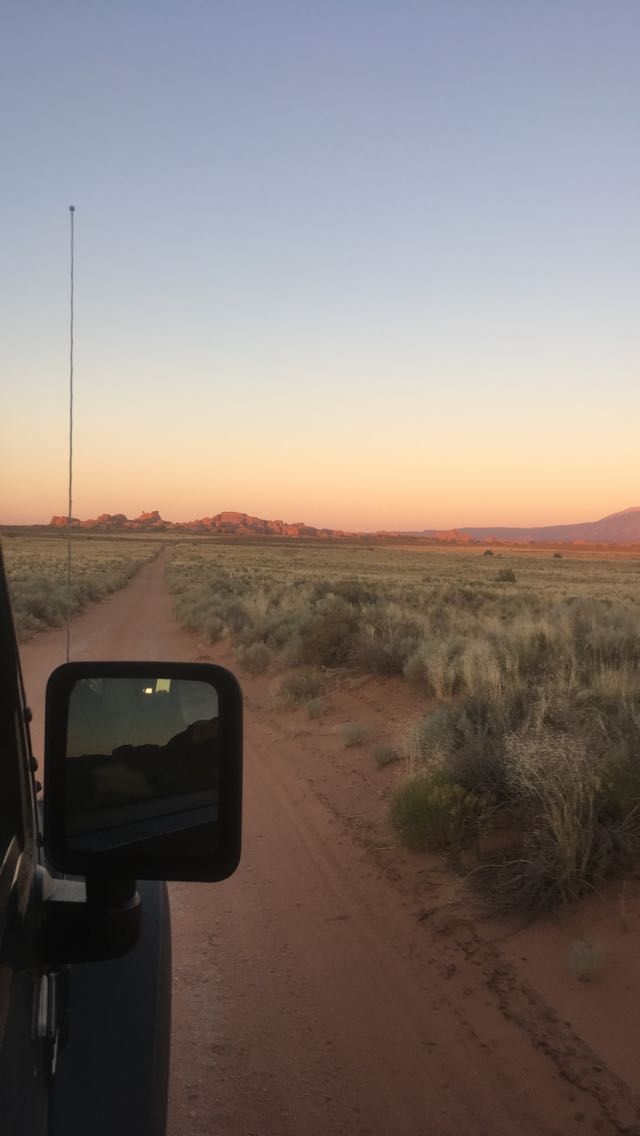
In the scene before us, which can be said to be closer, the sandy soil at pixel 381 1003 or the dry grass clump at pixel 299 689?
the sandy soil at pixel 381 1003

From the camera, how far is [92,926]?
1.81 metres

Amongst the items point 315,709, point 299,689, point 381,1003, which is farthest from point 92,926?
point 299,689

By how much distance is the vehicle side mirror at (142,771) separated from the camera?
182 centimetres

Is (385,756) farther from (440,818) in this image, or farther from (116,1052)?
(116,1052)

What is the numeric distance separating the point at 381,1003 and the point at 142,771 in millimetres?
2958

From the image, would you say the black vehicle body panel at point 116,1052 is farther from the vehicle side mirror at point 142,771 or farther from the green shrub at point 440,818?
the green shrub at point 440,818

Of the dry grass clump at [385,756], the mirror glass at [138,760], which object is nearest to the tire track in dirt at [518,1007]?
the dry grass clump at [385,756]

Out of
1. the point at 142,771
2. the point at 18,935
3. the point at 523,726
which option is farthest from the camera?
the point at 523,726

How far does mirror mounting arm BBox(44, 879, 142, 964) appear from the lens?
1798 millimetres

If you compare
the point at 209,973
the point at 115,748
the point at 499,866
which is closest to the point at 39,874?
the point at 115,748

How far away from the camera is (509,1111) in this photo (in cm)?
349

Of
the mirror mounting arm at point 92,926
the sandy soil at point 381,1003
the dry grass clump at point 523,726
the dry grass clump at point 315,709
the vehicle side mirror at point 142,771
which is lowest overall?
the sandy soil at point 381,1003

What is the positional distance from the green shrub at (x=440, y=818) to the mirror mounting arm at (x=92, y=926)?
14.6ft

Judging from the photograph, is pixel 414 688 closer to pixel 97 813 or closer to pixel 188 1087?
pixel 188 1087
